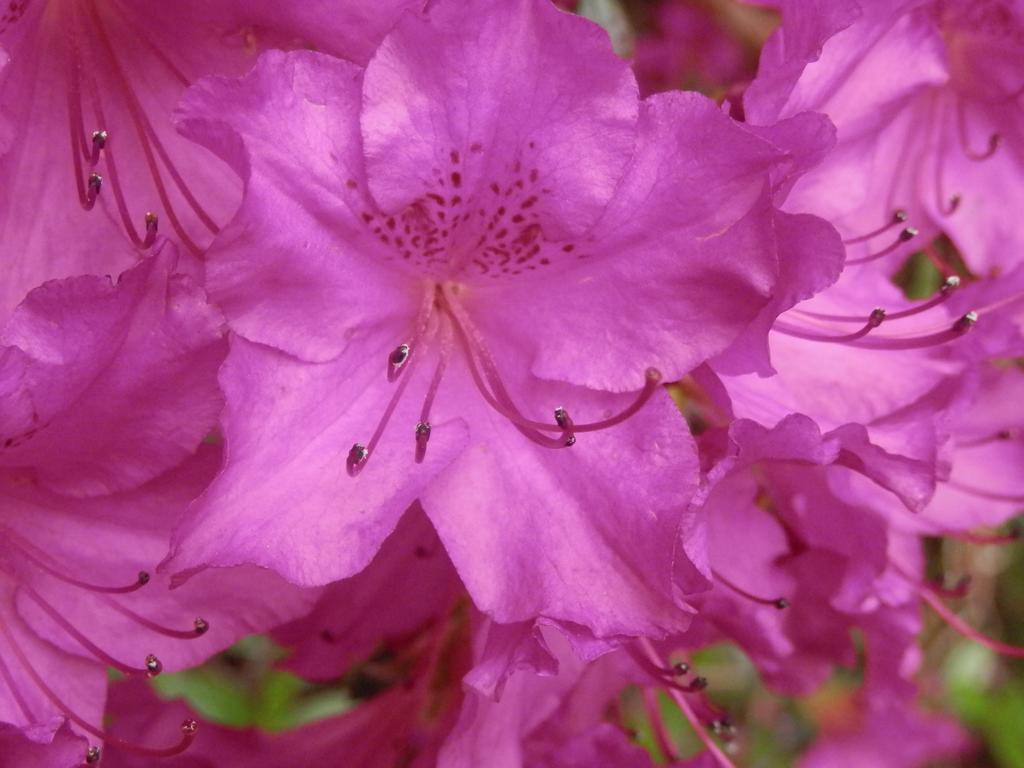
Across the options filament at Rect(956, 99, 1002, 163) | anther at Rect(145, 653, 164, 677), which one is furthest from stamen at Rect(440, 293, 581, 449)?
filament at Rect(956, 99, 1002, 163)

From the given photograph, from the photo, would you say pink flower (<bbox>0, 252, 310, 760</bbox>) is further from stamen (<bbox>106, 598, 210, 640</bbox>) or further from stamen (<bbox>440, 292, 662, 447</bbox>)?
stamen (<bbox>440, 292, 662, 447</bbox>)

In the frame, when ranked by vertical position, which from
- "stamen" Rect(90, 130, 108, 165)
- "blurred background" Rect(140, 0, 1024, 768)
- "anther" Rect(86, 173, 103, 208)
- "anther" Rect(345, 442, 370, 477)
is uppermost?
"stamen" Rect(90, 130, 108, 165)

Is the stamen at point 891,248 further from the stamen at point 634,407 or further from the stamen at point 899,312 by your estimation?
the stamen at point 634,407

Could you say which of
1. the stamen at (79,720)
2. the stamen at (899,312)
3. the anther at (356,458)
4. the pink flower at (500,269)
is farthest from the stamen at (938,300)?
the stamen at (79,720)

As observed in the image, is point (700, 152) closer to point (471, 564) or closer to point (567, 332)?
point (567, 332)

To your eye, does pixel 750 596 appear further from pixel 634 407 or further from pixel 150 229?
pixel 150 229

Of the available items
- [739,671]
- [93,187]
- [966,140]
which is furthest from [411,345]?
[739,671]
